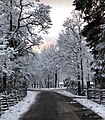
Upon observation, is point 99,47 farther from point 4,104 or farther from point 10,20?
point 10,20

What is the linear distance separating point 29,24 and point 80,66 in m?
15.1

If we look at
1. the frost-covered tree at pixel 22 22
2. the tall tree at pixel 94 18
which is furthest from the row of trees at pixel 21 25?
the tall tree at pixel 94 18

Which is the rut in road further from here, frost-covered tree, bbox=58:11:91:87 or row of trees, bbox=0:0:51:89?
frost-covered tree, bbox=58:11:91:87

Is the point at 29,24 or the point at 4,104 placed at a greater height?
the point at 29,24

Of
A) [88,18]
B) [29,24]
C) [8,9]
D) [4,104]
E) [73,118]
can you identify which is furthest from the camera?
[29,24]

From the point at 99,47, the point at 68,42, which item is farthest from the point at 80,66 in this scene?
the point at 99,47

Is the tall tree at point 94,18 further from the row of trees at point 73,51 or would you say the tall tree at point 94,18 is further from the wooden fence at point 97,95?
the row of trees at point 73,51

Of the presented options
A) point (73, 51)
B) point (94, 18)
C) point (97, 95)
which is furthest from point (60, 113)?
point (73, 51)

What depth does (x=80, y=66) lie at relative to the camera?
49.2 m

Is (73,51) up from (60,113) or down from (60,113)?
up

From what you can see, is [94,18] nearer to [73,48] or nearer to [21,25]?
[21,25]

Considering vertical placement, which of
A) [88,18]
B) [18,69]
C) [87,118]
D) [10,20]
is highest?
[10,20]

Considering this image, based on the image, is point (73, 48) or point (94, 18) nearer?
point (94, 18)

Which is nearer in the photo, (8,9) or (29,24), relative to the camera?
(8,9)
